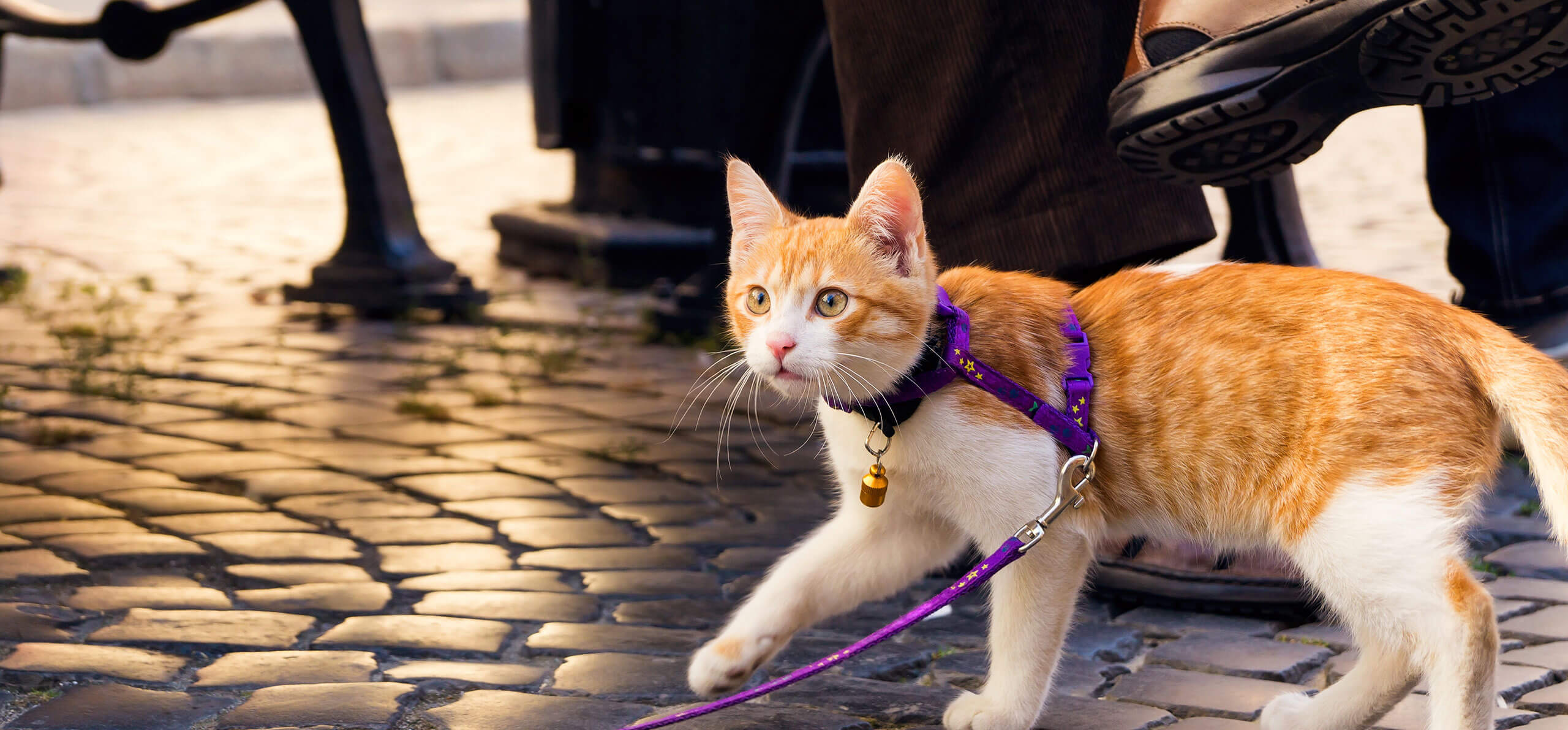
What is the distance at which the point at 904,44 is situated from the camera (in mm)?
2793

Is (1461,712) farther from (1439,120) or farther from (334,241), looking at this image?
(334,241)

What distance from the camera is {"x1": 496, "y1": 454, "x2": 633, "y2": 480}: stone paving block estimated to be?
12.1 ft

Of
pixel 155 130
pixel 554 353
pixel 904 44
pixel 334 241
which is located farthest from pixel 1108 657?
pixel 155 130

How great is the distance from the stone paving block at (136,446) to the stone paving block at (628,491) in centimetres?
105

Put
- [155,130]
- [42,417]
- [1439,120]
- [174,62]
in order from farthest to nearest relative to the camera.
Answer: [174,62], [155,130], [42,417], [1439,120]

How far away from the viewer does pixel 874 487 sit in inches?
85.9

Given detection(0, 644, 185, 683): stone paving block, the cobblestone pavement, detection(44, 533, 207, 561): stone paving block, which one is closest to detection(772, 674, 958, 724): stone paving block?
the cobblestone pavement

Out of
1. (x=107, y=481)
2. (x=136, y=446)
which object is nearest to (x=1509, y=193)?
(x=107, y=481)

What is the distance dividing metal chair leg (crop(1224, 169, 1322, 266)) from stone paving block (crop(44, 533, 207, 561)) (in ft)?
9.32

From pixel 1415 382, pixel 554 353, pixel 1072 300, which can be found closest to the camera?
pixel 1415 382

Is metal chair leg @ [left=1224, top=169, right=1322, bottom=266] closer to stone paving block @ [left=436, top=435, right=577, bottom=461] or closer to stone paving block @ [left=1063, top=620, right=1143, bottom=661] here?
stone paving block @ [left=1063, top=620, right=1143, bottom=661]

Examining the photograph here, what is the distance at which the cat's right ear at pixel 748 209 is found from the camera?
2.41 m

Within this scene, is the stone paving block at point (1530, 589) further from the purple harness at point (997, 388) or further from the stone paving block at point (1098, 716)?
the purple harness at point (997, 388)

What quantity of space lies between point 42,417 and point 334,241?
342 cm
